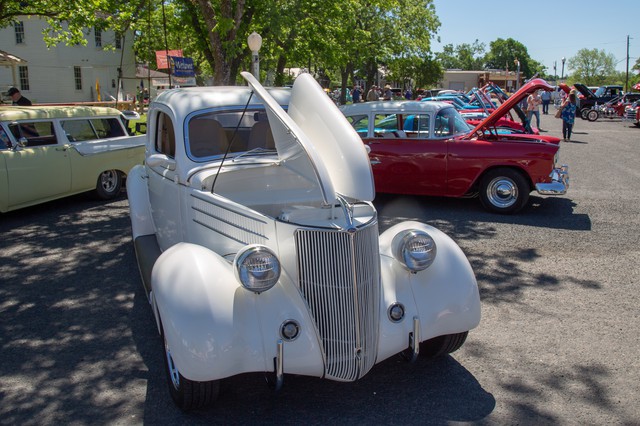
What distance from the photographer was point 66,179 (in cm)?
934

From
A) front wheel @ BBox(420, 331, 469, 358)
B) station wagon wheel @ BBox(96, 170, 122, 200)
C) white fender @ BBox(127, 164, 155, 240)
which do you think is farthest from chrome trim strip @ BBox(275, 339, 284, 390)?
station wagon wheel @ BBox(96, 170, 122, 200)

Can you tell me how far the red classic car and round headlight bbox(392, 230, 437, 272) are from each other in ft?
16.4

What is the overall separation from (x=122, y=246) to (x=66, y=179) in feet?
8.56

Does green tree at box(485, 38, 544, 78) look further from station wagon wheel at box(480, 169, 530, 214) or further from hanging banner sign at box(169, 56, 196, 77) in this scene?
station wagon wheel at box(480, 169, 530, 214)

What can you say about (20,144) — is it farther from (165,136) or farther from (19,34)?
(19,34)

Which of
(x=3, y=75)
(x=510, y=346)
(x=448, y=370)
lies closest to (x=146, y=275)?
(x=448, y=370)

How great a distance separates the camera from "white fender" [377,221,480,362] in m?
3.68

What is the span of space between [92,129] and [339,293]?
26.1ft

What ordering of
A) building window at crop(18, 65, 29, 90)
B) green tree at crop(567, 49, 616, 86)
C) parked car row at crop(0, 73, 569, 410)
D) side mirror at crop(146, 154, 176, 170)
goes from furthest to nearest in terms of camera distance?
1. green tree at crop(567, 49, 616, 86)
2. building window at crop(18, 65, 29, 90)
3. side mirror at crop(146, 154, 176, 170)
4. parked car row at crop(0, 73, 569, 410)

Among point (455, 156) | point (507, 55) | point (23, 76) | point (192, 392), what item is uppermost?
point (507, 55)

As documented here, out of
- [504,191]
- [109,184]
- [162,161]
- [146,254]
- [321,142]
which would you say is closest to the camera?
[321,142]

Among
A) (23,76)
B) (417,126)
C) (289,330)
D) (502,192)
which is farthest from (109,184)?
(23,76)

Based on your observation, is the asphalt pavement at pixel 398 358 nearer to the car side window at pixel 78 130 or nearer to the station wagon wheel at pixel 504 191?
the station wagon wheel at pixel 504 191

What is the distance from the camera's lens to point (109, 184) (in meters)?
10.4
